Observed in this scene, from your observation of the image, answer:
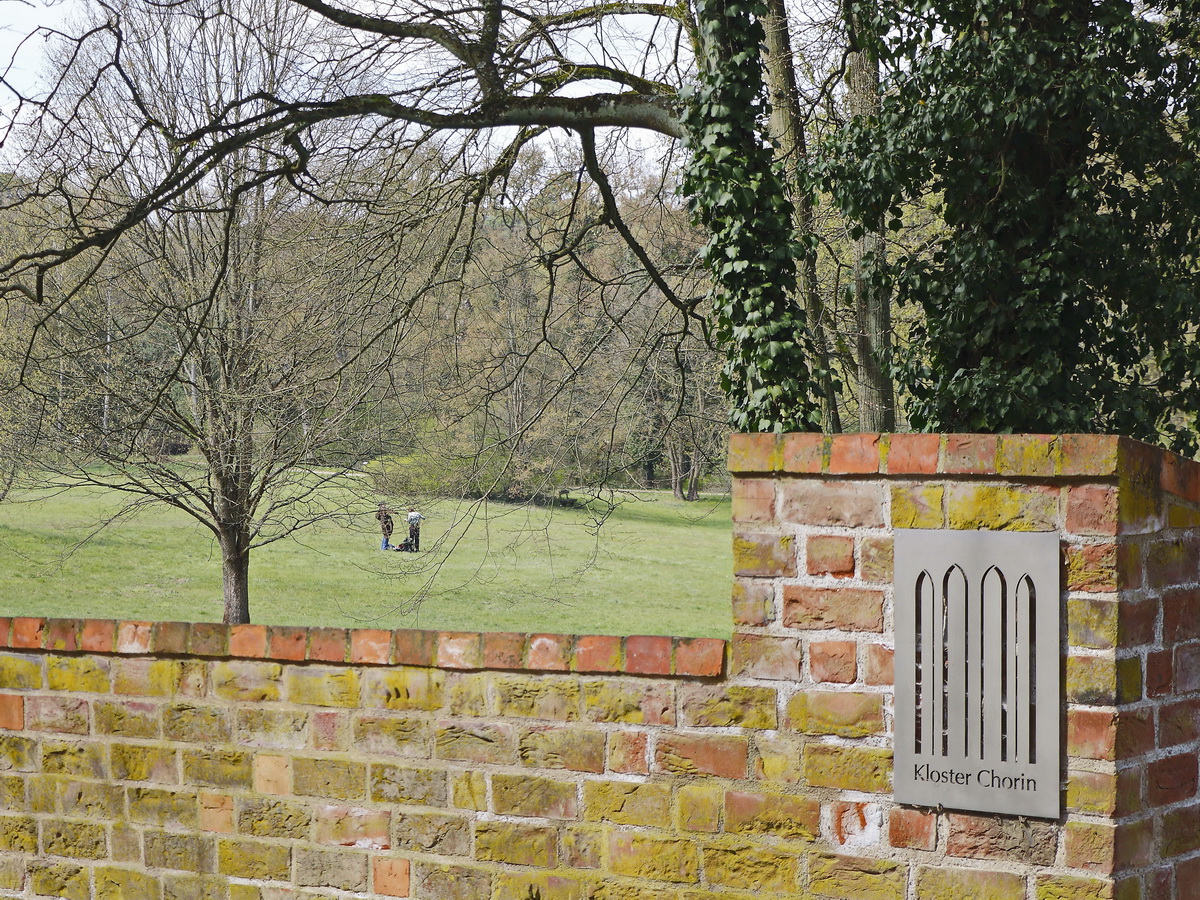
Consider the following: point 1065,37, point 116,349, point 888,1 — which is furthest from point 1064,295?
point 116,349

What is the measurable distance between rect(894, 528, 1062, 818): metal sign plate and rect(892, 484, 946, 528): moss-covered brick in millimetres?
24

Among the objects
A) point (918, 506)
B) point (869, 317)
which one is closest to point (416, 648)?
point (918, 506)

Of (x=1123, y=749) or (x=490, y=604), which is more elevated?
(x=1123, y=749)

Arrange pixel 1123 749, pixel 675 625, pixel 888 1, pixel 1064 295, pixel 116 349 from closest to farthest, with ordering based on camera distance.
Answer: pixel 1123 749, pixel 1064 295, pixel 888 1, pixel 116 349, pixel 675 625

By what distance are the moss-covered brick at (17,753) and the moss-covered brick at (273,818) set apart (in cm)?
73

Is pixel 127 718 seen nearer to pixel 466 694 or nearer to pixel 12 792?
pixel 12 792

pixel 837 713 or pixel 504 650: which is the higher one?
pixel 504 650

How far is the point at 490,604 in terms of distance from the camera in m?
27.4

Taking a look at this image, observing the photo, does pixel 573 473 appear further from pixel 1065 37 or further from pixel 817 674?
pixel 817 674

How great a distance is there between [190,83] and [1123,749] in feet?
48.0

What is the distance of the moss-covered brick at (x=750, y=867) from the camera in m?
2.76

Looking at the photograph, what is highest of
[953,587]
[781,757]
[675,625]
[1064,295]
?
[1064,295]

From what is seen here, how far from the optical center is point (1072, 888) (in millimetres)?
2551

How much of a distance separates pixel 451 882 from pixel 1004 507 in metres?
1.74
